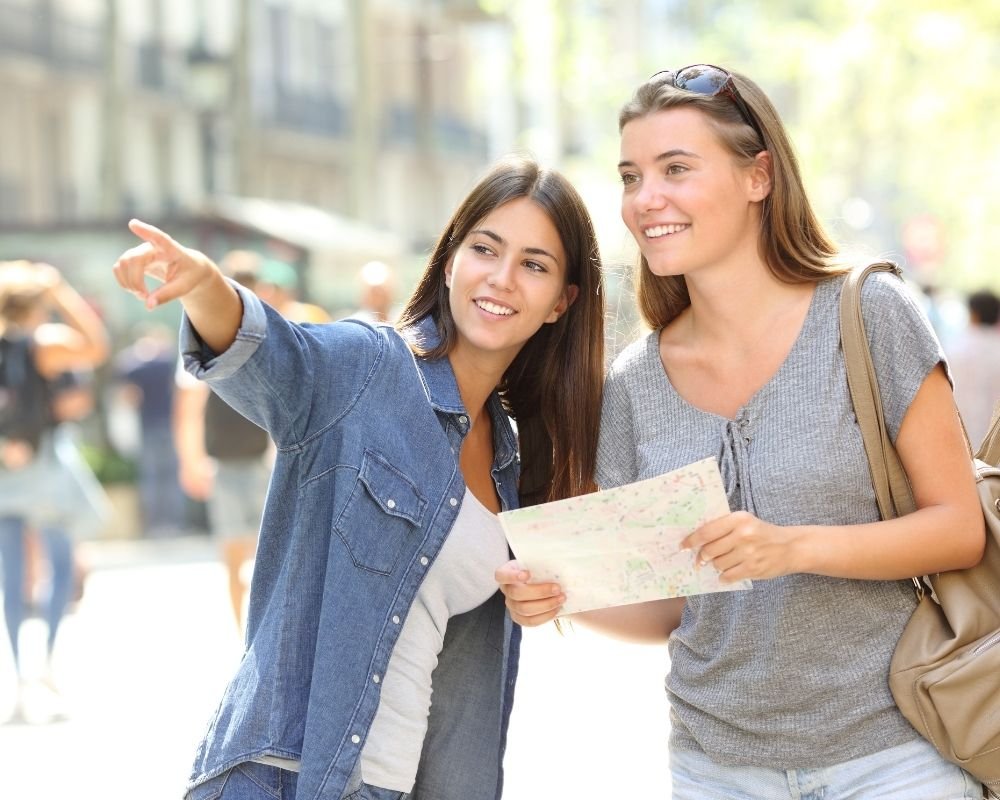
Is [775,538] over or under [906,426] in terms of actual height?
under

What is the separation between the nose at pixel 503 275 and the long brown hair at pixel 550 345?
0.44 ft

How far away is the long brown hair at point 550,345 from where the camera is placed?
10.9 feet

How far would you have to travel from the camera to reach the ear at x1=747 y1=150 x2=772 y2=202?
2.97 meters

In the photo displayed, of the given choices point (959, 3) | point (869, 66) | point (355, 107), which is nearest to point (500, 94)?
point (355, 107)

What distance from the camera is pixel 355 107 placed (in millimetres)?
23547

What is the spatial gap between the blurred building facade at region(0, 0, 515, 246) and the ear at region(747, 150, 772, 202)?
1418 cm

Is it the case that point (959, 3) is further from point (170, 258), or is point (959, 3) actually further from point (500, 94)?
point (170, 258)

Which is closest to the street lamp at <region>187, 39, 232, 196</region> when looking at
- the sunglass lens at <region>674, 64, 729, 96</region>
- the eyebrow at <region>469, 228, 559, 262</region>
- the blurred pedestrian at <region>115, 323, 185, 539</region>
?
the blurred pedestrian at <region>115, 323, 185, 539</region>

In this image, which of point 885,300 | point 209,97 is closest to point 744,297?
point 885,300

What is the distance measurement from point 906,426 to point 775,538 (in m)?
0.35

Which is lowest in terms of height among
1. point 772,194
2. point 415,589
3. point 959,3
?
point 415,589

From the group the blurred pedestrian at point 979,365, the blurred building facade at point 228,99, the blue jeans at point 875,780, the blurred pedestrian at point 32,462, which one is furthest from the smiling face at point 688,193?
the blurred building facade at point 228,99

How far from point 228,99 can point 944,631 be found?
1898 cm

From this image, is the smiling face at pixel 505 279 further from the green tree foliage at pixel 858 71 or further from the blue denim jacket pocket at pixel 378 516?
the green tree foliage at pixel 858 71
